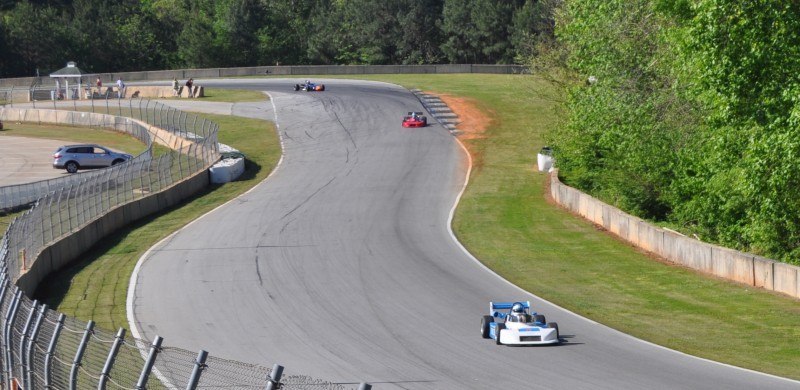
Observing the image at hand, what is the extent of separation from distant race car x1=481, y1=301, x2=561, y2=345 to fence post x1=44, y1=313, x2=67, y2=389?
1038 cm

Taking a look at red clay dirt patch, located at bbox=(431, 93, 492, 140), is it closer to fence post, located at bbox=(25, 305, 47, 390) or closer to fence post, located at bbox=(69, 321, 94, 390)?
fence post, located at bbox=(25, 305, 47, 390)

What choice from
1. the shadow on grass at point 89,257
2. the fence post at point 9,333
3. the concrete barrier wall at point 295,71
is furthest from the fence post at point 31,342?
the concrete barrier wall at point 295,71

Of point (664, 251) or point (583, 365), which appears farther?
point (664, 251)

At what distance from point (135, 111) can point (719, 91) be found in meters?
58.9

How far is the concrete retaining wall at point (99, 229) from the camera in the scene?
28422 millimetres

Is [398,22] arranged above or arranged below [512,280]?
above

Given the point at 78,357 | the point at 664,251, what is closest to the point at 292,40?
A: the point at 664,251

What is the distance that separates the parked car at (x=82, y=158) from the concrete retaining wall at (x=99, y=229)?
10689mm

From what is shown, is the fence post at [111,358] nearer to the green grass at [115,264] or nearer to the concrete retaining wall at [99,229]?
the green grass at [115,264]

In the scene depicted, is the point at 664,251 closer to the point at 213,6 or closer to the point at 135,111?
the point at 135,111

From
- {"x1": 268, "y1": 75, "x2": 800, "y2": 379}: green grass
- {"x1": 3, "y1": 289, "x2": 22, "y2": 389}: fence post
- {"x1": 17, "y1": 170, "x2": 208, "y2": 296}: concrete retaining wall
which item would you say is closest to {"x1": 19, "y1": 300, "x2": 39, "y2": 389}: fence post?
{"x1": 3, "y1": 289, "x2": 22, "y2": 389}: fence post

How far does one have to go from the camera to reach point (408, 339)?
21.9m

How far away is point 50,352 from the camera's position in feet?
39.8

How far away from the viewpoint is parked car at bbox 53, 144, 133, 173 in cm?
5700
